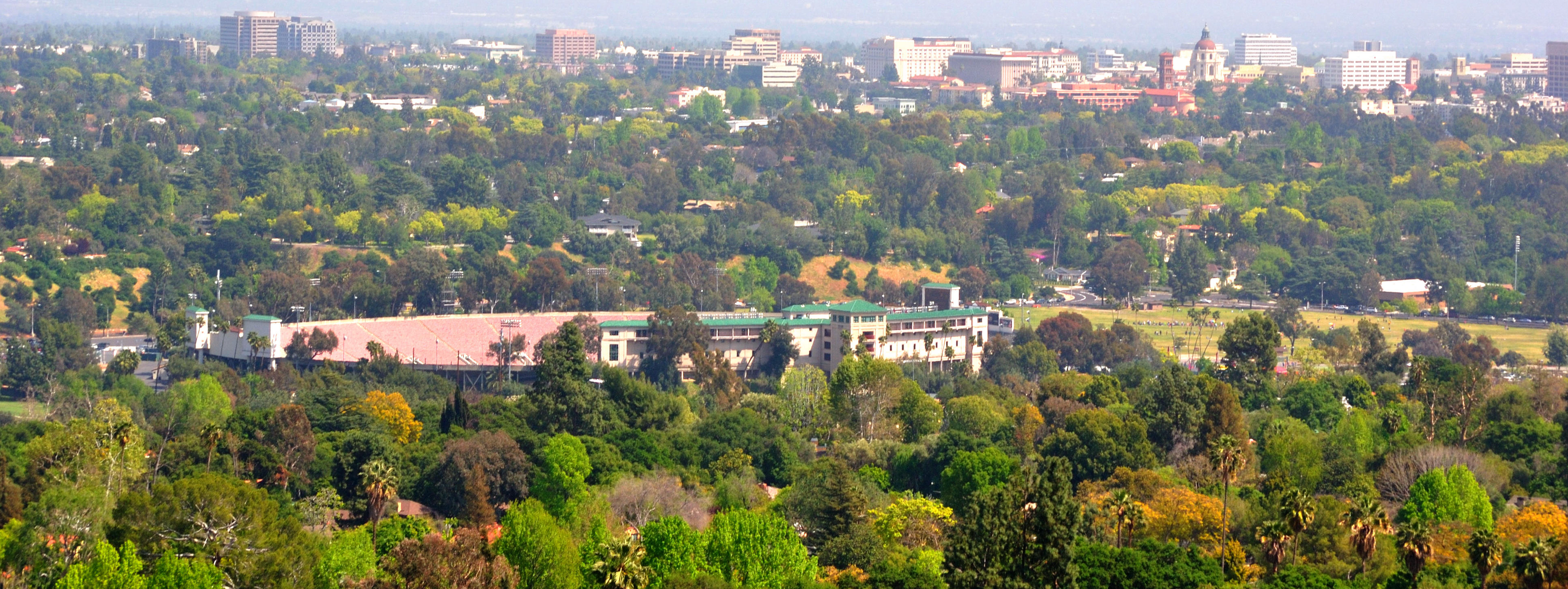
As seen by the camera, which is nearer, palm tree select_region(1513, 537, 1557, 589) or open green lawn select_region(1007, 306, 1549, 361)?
palm tree select_region(1513, 537, 1557, 589)

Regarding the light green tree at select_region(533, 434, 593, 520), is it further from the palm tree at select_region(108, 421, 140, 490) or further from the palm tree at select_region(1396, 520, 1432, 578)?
the palm tree at select_region(1396, 520, 1432, 578)

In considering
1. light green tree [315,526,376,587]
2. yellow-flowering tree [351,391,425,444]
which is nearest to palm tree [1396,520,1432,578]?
light green tree [315,526,376,587]

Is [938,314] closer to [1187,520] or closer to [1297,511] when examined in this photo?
[1187,520]

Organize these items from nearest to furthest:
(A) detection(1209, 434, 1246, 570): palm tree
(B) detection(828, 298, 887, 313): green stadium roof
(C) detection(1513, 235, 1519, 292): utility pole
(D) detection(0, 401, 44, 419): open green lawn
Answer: (A) detection(1209, 434, 1246, 570): palm tree < (D) detection(0, 401, 44, 419): open green lawn < (B) detection(828, 298, 887, 313): green stadium roof < (C) detection(1513, 235, 1519, 292): utility pole

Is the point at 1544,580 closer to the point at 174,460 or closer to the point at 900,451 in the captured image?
the point at 900,451

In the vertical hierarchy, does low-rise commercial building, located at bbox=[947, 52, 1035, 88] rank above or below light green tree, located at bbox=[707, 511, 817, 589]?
above

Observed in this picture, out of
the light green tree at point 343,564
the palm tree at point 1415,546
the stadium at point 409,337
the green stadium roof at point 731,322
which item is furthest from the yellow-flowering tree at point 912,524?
the green stadium roof at point 731,322

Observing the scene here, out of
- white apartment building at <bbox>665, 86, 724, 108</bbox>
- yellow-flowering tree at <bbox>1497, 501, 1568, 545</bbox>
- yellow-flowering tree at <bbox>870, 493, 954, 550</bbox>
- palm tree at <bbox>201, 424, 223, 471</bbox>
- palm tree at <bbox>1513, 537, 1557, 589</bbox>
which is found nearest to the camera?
palm tree at <bbox>1513, 537, 1557, 589</bbox>
